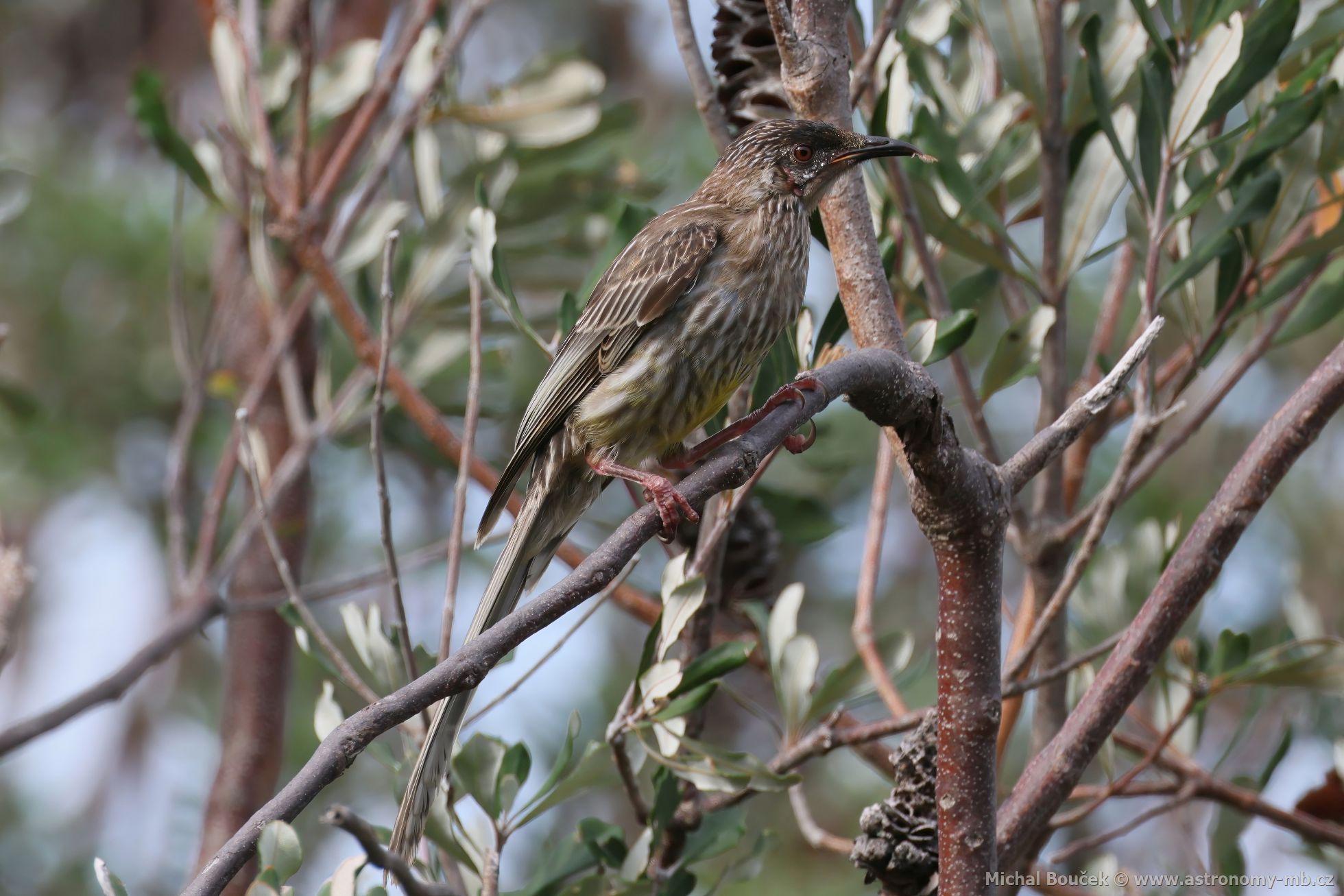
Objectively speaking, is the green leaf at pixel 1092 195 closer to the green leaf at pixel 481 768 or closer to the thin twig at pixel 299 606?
the green leaf at pixel 481 768

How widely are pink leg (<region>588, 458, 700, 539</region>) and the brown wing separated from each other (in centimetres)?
16

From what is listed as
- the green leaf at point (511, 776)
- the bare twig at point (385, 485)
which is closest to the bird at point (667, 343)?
the bare twig at point (385, 485)

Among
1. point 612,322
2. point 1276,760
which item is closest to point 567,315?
point 612,322

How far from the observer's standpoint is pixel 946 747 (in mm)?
2160

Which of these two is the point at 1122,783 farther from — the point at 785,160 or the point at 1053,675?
the point at 785,160

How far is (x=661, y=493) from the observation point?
2523mm

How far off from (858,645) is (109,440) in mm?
3810

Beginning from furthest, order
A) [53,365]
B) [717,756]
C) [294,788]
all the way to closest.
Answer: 1. [53,365]
2. [717,756]
3. [294,788]

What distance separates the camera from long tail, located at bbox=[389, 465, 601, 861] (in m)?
2.32

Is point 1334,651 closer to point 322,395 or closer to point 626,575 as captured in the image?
point 626,575

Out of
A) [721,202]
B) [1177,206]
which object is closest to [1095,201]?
[1177,206]

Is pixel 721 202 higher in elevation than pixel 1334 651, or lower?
higher

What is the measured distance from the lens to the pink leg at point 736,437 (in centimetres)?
253

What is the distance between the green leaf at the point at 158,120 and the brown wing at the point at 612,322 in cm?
142
